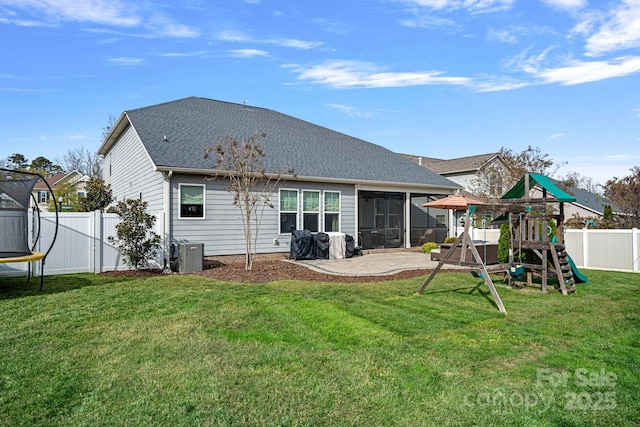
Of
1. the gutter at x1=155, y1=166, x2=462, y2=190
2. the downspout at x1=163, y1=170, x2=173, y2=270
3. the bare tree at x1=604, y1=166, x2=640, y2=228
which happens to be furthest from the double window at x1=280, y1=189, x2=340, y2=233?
the bare tree at x1=604, y1=166, x2=640, y2=228

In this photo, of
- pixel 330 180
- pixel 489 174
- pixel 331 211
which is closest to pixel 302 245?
pixel 331 211

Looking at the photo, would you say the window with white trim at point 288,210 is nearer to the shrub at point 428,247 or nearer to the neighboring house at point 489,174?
the shrub at point 428,247

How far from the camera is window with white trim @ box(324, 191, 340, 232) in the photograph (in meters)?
15.2

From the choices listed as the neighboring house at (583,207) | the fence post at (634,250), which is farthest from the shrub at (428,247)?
the neighboring house at (583,207)

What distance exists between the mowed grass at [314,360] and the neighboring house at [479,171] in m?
16.1

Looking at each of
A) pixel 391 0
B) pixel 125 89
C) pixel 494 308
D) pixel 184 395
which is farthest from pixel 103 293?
pixel 125 89

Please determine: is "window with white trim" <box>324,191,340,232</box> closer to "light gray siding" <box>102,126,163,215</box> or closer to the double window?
the double window

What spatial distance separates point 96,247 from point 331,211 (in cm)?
799

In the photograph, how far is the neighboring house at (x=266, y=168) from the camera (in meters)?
12.2

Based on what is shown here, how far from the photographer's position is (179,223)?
39.2ft

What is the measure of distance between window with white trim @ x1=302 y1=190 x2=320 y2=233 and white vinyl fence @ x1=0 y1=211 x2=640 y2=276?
503 centimetres

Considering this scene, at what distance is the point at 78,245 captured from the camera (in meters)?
10.3

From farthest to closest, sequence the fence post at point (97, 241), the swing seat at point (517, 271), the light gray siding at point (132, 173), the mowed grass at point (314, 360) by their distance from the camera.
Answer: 1. the light gray siding at point (132, 173)
2. the fence post at point (97, 241)
3. the swing seat at point (517, 271)
4. the mowed grass at point (314, 360)

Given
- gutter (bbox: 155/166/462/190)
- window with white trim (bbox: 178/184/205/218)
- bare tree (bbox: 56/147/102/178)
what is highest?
bare tree (bbox: 56/147/102/178)
